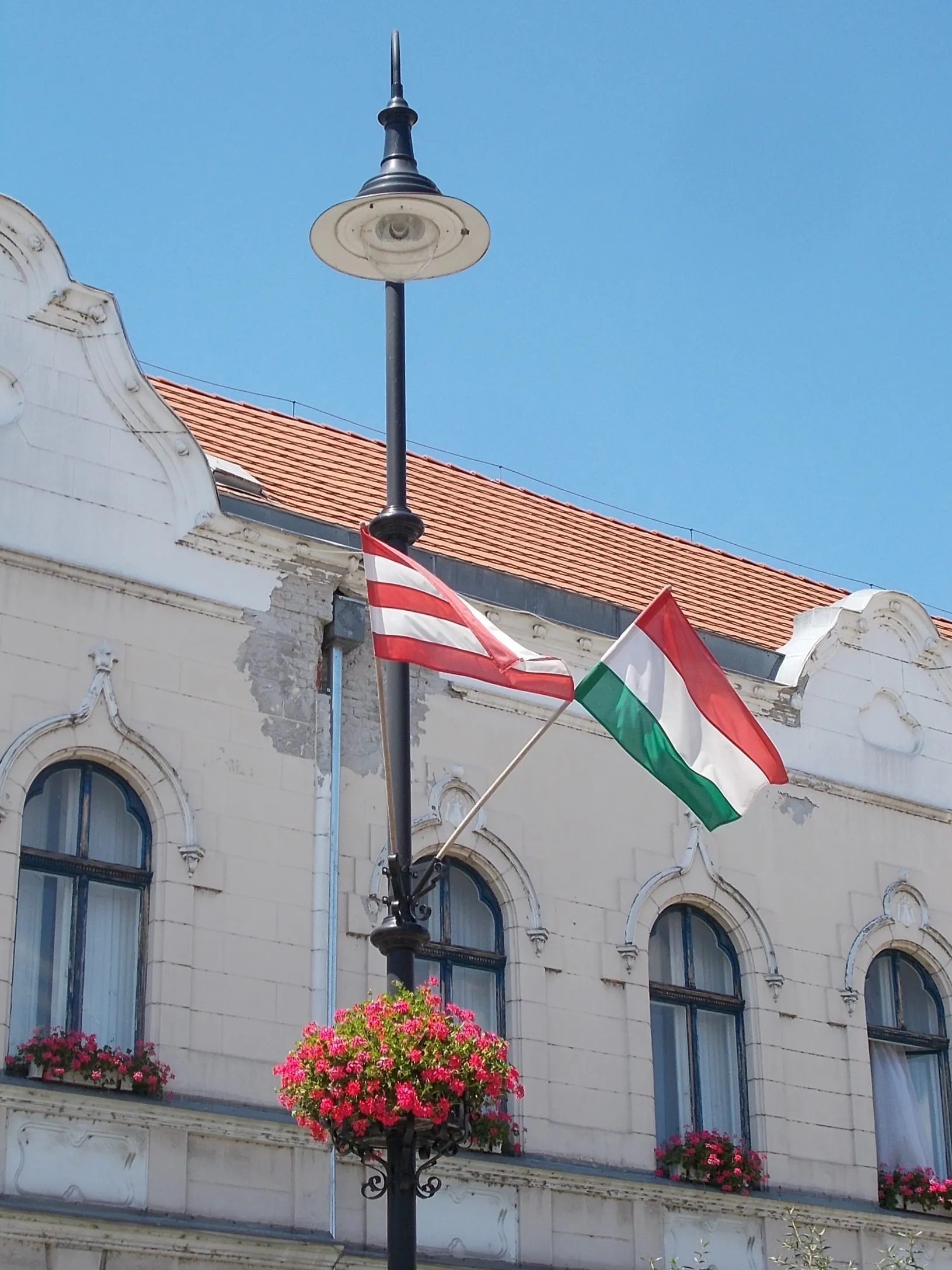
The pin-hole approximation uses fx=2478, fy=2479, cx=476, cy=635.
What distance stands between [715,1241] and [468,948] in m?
2.99

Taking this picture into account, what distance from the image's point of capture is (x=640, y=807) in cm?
2053

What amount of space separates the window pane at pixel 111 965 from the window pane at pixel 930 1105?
7.70 m

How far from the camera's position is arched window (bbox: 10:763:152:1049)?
1689cm

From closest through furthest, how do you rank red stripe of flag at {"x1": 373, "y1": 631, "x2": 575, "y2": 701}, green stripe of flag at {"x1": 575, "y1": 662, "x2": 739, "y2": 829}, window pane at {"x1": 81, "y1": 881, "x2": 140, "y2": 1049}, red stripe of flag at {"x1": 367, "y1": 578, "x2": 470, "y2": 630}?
red stripe of flag at {"x1": 373, "y1": 631, "x2": 575, "y2": 701}
red stripe of flag at {"x1": 367, "y1": 578, "x2": 470, "y2": 630}
green stripe of flag at {"x1": 575, "y1": 662, "x2": 739, "y2": 829}
window pane at {"x1": 81, "y1": 881, "x2": 140, "y2": 1049}

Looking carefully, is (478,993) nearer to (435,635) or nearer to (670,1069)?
(670,1069)

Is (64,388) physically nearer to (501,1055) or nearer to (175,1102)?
(175,1102)

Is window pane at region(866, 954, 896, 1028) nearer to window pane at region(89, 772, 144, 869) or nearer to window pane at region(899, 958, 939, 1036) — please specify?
window pane at region(899, 958, 939, 1036)

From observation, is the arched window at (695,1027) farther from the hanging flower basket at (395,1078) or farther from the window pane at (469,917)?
the hanging flower basket at (395,1078)

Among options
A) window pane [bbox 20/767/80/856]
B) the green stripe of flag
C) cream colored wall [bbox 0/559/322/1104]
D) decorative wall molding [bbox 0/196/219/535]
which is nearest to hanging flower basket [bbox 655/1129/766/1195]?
cream colored wall [bbox 0/559/322/1104]

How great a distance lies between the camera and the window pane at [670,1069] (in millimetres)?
19844

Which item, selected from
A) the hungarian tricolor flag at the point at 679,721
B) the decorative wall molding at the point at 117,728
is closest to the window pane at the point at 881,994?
the hungarian tricolor flag at the point at 679,721

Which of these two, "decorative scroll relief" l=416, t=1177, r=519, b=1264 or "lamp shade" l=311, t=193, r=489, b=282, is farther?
"decorative scroll relief" l=416, t=1177, r=519, b=1264

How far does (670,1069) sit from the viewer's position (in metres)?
20.1

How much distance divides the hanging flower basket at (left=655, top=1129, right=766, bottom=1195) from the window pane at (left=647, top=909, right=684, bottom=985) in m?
1.39
